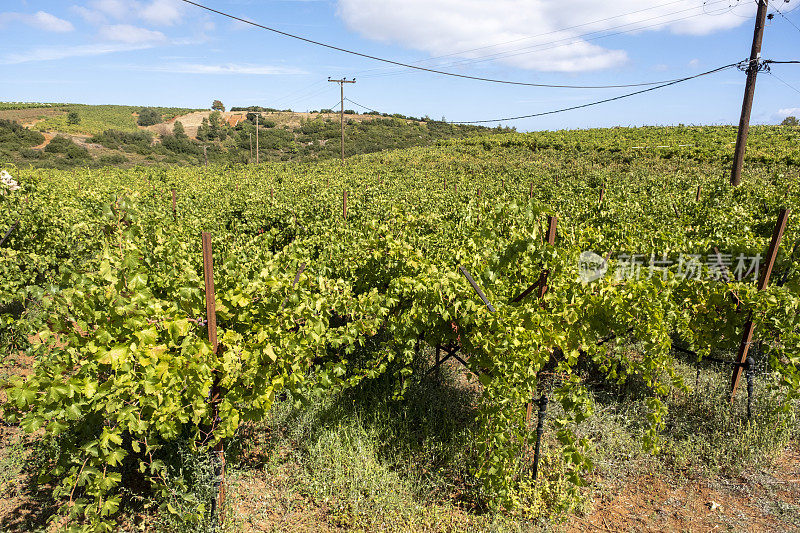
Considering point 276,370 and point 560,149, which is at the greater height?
point 560,149

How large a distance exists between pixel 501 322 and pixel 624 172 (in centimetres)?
2268

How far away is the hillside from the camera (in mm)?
36281

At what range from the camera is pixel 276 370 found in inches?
117

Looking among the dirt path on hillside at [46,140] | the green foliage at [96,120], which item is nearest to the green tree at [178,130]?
the green foliage at [96,120]

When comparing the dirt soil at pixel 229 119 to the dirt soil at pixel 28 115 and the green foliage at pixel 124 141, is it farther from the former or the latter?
the dirt soil at pixel 28 115

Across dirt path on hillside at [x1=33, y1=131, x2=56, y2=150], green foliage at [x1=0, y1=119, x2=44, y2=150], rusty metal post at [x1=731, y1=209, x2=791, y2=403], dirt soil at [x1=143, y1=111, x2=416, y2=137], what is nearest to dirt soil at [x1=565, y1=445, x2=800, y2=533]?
rusty metal post at [x1=731, y1=209, x2=791, y2=403]

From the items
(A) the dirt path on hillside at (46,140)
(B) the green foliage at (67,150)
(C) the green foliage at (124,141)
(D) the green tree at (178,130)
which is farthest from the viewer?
(D) the green tree at (178,130)

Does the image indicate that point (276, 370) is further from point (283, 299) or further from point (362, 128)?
point (362, 128)

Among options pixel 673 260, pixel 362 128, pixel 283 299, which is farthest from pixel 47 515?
pixel 362 128

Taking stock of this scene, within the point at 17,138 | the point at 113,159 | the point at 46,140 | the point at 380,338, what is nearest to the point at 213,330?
the point at 380,338

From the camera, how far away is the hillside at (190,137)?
3628cm

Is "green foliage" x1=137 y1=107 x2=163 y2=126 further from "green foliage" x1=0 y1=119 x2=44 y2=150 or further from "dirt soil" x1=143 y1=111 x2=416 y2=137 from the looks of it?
"green foliage" x1=0 y1=119 x2=44 y2=150

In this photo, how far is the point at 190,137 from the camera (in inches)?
2154

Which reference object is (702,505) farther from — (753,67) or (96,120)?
(96,120)
